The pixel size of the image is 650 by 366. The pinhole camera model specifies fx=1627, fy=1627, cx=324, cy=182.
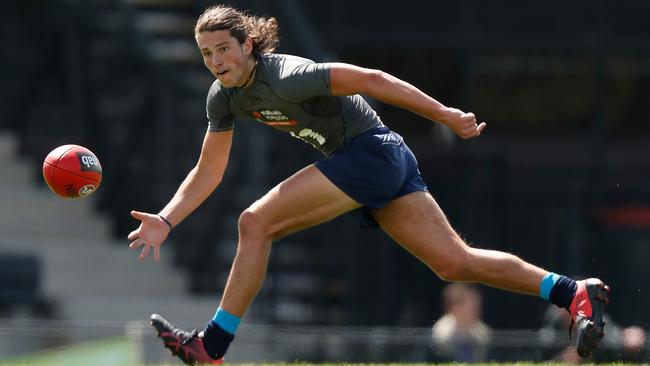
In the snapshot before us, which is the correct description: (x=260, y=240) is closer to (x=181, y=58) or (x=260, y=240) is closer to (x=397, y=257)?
(x=397, y=257)

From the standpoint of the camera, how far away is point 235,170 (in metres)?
15.3

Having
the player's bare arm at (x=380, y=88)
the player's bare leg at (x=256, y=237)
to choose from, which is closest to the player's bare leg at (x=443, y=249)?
the player's bare leg at (x=256, y=237)

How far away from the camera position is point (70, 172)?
882 centimetres

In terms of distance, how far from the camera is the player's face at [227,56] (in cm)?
828

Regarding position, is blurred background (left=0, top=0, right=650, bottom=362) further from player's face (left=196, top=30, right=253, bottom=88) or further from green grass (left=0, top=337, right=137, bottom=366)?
player's face (left=196, top=30, right=253, bottom=88)

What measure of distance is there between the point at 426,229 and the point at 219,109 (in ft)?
4.14

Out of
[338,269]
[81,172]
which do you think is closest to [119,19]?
[338,269]

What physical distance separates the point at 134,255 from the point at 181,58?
210cm

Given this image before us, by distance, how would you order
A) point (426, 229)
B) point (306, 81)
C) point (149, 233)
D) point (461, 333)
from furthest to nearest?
point (461, 333)
point (426, 229)
point (149, 233)
point (306, 81)

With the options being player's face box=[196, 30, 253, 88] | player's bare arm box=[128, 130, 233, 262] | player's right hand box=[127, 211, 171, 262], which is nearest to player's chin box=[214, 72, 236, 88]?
player's face box=[196, 30, 253, 88]

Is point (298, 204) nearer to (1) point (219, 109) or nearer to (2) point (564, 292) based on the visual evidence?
(1) point (219, 109)

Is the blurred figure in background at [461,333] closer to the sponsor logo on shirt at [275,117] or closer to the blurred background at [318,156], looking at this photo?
the blurred background at [318,156]

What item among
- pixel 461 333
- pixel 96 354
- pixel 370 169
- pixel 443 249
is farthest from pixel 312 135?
pixel 461 333

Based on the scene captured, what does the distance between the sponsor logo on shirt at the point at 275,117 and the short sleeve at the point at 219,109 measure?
0.18m
